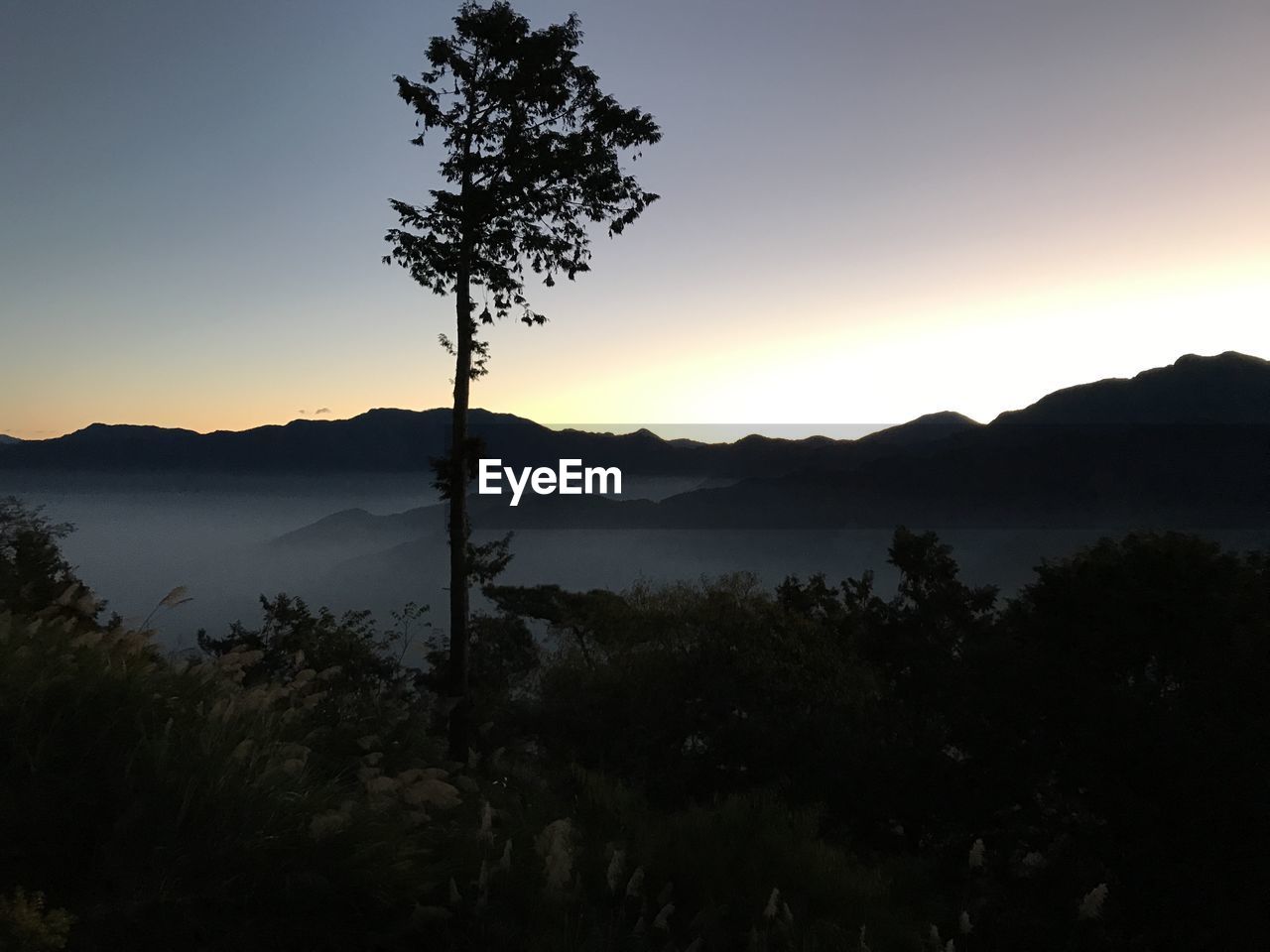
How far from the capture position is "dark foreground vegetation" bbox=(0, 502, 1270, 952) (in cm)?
394

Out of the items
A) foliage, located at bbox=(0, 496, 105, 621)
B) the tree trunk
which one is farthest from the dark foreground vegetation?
the tree trunk

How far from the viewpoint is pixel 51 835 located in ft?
12.5

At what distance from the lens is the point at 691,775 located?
952 inches

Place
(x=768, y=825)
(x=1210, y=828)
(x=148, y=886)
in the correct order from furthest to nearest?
(x=1210, y=828) < (x=768, y=825) < (x=148, y=886)

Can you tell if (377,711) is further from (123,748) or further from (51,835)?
(51,835)

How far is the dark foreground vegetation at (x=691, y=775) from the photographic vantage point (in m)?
3.94

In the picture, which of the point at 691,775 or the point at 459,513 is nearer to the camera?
the point at 459,513

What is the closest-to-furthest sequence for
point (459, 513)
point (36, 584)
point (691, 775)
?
1. point (36, 584)
2. point (459, 513)
3. point (691, 775)

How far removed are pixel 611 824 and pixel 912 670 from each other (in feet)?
94.4

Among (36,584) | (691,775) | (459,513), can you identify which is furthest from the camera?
(691,775)

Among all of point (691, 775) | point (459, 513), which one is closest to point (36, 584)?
point (459, 513)

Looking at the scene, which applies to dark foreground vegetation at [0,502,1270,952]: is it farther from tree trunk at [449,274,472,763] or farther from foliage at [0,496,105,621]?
tree trunk at [449,274,472,763]

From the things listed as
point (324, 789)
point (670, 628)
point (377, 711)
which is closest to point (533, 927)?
point (324, 789)

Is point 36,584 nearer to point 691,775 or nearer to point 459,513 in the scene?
point 459,513
